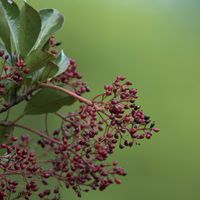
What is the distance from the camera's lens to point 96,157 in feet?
5.36

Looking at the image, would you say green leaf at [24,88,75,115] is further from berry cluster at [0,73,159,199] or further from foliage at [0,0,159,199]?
berry cluster at [0,73,159,199]

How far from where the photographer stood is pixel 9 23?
175cm

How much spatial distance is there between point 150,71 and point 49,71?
3562 mm

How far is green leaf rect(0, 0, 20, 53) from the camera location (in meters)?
1.74

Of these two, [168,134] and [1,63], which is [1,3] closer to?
[1,63]

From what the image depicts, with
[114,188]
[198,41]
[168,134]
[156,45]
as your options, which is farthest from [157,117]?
[198,41]

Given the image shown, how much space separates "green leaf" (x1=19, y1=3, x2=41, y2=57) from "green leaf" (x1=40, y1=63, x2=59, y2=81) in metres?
0.07

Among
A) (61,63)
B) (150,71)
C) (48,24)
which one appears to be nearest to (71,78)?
(61,63)

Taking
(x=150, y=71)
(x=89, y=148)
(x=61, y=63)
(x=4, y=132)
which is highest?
(x=61, y=63)

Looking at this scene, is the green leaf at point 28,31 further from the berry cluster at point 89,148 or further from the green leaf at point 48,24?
the berry cluster at point 89,148

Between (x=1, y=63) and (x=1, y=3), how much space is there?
175 mm

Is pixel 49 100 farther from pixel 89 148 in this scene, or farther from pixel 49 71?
Answer: pixel 89 148

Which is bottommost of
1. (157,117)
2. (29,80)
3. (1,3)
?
(157,117)

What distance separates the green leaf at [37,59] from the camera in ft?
5.40
